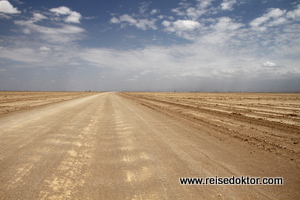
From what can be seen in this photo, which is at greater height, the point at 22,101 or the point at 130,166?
the point at 22,101

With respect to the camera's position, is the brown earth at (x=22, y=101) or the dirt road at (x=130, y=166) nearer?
the dirt road at (x=130, y=166)

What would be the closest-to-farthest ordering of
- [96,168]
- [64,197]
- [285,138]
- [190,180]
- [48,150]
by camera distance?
[64,197] → [190,180] → [96,168] → [48,150] → [285,138]

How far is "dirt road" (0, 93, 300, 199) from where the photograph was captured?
262 centimetres

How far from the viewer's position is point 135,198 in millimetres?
2467

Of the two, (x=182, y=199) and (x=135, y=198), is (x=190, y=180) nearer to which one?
(x=182, y=199)

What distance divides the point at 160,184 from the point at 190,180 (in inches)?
24.3

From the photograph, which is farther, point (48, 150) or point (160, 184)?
point (48, 150)

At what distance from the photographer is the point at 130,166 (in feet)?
11.5

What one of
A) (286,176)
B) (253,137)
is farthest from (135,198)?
(253,137)

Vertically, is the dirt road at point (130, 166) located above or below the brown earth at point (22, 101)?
below

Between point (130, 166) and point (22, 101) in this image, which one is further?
point (22, 101)

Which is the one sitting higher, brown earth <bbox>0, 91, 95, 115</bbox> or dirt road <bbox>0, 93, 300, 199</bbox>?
brown earth <bbox>0, 91, 95, 115</bbox>

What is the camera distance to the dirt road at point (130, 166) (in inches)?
103

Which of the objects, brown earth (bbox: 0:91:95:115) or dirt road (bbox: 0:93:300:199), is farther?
brown earth (bbox: 0:91:95:115)
